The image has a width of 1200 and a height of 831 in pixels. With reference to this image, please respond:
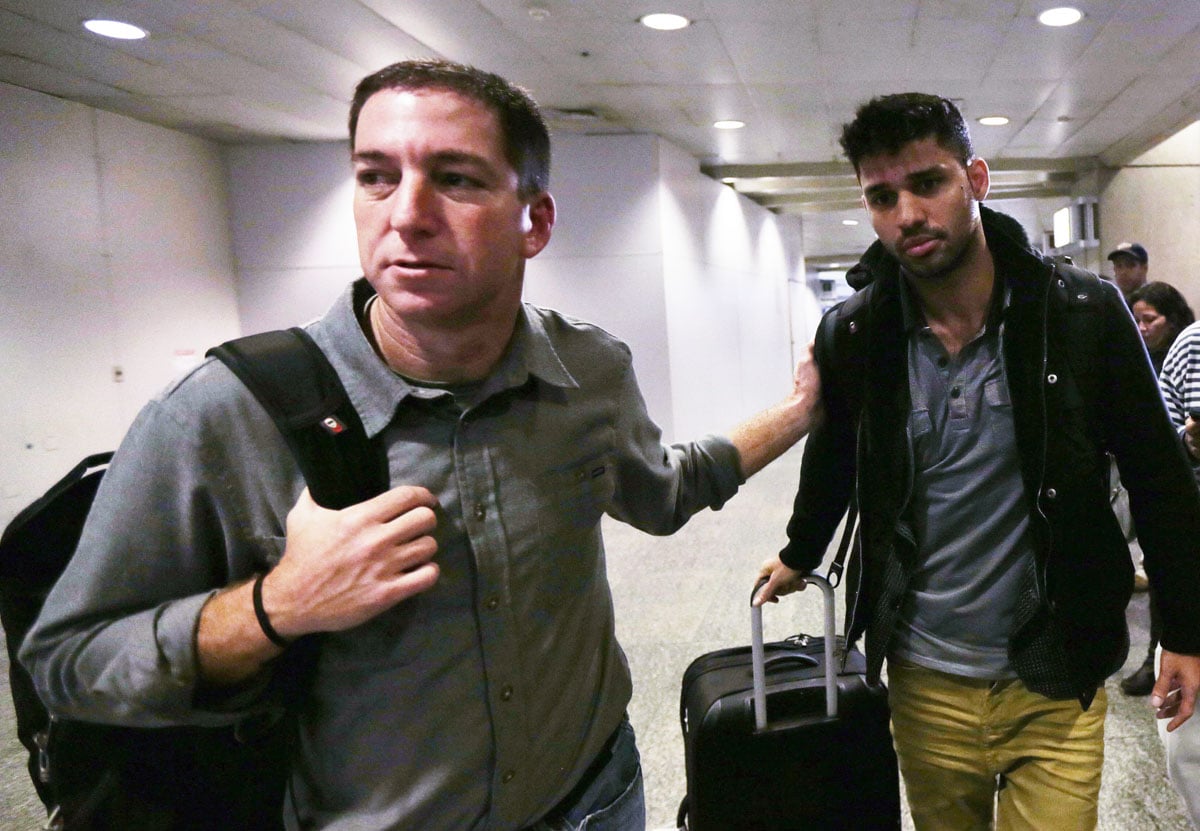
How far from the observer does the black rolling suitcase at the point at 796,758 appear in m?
1.63

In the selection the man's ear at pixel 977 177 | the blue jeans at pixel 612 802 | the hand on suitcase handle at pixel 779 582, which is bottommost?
the blue jeans at pixel 612 802

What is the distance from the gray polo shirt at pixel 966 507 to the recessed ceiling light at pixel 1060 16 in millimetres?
4424

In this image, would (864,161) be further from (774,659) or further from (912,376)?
(774,659)

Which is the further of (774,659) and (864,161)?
(774,659)

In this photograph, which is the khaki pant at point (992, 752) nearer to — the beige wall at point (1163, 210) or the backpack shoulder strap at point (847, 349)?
the backpack shoulder strap at point (847, 349)

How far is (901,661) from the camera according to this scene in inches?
65.9

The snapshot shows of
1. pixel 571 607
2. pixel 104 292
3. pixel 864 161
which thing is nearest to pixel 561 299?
pixel 104 292

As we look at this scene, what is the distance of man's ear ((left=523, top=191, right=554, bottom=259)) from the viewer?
3.74 feet

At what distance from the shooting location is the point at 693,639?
3893 millimetres

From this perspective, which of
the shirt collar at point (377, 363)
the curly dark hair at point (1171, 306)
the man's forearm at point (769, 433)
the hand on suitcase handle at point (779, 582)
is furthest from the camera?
the curly dark hair at point (1171, 306)

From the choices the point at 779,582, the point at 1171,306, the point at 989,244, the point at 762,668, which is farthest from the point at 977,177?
the point at 1171,306

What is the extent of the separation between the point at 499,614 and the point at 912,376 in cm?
101

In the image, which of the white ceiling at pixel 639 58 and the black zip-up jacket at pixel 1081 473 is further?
the white ceiling at pixel 639 58

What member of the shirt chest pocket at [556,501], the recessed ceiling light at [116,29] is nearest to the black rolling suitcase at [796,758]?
the shirt chest pocket at [556,501]
